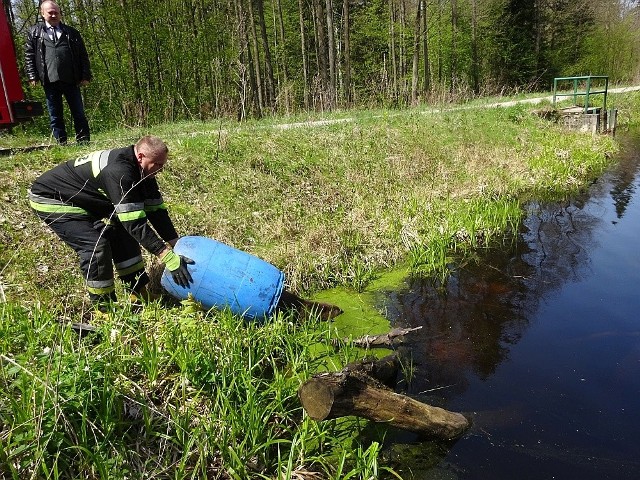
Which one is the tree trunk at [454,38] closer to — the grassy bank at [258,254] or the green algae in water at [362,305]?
the grassy bank at [258,254]

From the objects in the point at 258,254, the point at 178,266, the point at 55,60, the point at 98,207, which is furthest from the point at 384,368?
the point at 55,60

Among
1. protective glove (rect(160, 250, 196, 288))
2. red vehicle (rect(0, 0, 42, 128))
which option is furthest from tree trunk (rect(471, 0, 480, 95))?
protective glove (rect(160, 250, 196, 288))

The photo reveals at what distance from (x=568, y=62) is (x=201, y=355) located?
30243 mm

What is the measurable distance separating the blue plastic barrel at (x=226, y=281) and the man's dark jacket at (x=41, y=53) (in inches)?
161

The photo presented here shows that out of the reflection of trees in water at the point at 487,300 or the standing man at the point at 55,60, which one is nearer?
the reflection of trees in water at the point at 487,300

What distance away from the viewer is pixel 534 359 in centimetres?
383

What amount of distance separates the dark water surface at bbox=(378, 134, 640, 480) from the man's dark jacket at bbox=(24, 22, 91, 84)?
16.1 ft

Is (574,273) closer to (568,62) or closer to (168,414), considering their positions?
(168,414)

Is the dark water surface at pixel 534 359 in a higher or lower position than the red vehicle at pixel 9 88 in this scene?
lower

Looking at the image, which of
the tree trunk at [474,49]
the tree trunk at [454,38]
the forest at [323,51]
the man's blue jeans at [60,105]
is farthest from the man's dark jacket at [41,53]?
the tree trunk at [474,49]

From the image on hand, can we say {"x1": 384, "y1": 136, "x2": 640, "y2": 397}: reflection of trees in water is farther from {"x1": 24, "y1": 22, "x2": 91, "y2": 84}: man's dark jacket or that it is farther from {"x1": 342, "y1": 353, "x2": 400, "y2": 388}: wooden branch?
{"x1": 24, "y1": 22, "x2": 91, "y2": 84}: man's dark jacket

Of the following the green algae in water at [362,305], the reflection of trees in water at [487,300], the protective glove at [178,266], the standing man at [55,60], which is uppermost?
the standing man at [55,60]

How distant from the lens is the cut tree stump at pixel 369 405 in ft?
7.97

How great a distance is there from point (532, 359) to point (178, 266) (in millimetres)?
2763
